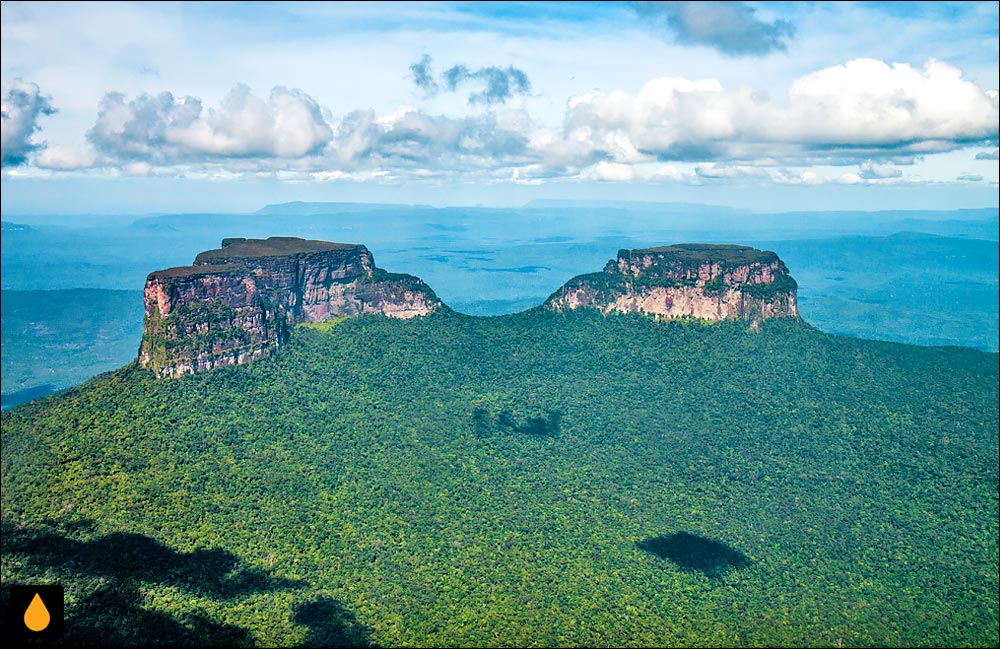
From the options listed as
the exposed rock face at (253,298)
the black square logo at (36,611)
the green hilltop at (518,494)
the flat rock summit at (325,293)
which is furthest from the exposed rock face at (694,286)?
the black square logo at (36,611)

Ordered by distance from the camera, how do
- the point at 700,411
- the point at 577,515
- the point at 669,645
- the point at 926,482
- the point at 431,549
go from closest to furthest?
the point at 669,645 < the point at 431,549 < the point at 577,515 < the point at 926,482 < the point at 700,411

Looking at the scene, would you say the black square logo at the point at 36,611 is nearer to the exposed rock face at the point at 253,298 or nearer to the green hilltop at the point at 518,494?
the green hilltop at the point at 518,494

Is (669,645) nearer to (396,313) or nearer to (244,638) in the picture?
(244,638)

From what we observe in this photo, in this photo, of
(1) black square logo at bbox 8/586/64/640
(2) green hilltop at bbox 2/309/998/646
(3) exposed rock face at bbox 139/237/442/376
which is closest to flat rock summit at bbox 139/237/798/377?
(3) exposed rock face at bbox 139/237/442/376

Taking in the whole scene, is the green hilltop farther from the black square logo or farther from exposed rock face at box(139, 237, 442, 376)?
the black square logo

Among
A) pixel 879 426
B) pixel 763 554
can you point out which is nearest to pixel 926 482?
pixel 879 426
